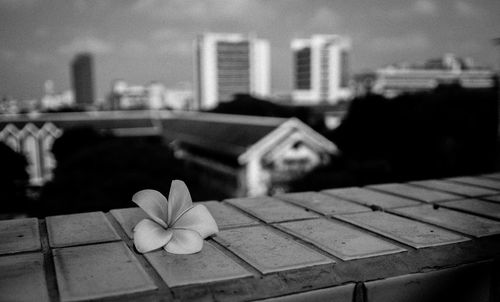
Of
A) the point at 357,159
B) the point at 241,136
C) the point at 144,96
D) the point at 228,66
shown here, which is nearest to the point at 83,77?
the point at 144,96

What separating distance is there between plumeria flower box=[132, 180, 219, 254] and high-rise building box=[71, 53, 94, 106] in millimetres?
142134

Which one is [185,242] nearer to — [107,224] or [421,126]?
[107,224]

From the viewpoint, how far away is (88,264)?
32.8 inches

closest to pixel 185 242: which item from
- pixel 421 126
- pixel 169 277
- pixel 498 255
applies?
pixel 169 277

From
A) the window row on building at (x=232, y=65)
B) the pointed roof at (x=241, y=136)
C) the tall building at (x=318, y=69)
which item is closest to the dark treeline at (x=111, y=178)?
the pointed roof at (x=241, y=136)

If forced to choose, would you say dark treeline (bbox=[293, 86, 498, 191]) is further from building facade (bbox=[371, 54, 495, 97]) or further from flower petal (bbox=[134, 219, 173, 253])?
building facade (bbox=[371, 54, 495, 97])

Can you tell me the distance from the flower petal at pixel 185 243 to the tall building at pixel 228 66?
6424 cm

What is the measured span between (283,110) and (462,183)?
35.9m

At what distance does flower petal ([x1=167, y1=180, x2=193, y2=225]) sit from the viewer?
1.00 m

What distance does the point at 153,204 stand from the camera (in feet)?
3.26

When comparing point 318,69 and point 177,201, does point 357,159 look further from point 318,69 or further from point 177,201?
point 318,69

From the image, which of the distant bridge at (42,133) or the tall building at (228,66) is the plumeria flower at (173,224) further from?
the tall building at (228,66)

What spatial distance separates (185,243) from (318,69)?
75.7m

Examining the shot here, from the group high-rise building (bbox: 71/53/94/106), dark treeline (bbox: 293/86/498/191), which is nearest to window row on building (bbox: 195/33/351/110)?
dark treeline (bbox: 293/86/498/191)
